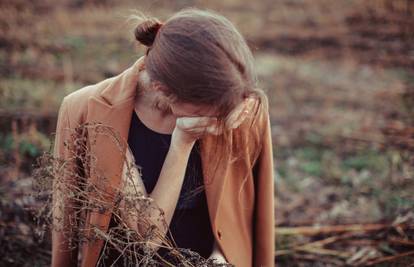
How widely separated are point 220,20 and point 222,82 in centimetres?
25

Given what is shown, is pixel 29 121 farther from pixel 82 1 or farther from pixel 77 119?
pixel 82 1

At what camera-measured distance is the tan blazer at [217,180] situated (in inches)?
77.4

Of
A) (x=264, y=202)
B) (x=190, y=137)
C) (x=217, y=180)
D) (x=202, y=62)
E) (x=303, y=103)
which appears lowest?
(x=303, y=103)

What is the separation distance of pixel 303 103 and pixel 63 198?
191 inches

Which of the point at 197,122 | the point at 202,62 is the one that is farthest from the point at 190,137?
the point at 202,62

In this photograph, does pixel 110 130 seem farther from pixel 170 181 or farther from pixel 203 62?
pixel 203 62

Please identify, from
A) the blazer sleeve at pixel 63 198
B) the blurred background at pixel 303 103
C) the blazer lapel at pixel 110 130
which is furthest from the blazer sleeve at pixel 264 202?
the blazer sleeve at pixel 63 198

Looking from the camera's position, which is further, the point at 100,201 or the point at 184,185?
the point at 184,185

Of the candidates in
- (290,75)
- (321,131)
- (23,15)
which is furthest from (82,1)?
(321,131)

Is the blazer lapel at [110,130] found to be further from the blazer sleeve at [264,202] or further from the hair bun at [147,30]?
the blazer sleeve at [264,202]

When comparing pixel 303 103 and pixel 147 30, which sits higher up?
pixel 147 30

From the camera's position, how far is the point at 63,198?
5.55 feet

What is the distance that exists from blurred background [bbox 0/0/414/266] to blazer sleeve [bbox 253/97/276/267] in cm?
46

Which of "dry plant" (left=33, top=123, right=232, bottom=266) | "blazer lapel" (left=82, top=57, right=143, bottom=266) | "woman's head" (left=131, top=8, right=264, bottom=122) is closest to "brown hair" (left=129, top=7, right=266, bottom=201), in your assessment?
"woman's head" (left=131, top=8, right=264, bottom=122)
